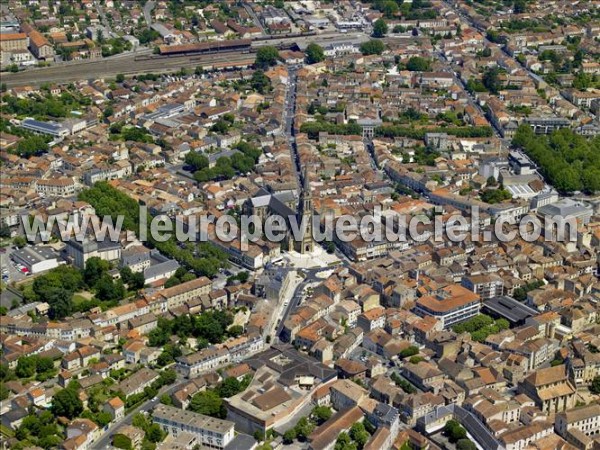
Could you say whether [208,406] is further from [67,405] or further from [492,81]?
[492,81]

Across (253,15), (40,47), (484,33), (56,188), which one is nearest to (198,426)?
(56,188)

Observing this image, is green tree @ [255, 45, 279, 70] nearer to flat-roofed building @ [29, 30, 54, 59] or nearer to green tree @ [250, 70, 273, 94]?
green tree @ [250, 70, 273, 94]

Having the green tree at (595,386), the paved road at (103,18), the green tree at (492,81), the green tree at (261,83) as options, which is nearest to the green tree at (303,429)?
the green tree at (595,386)

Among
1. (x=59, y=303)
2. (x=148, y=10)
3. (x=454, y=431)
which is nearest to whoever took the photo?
(x=454, y=431)

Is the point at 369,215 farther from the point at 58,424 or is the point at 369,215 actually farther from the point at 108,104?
the point at 108,104

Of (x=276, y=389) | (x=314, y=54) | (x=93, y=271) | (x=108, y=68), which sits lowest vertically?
(x=108, y=68)

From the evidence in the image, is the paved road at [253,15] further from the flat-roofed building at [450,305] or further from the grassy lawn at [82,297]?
the flat-roofed building at [450,305]
